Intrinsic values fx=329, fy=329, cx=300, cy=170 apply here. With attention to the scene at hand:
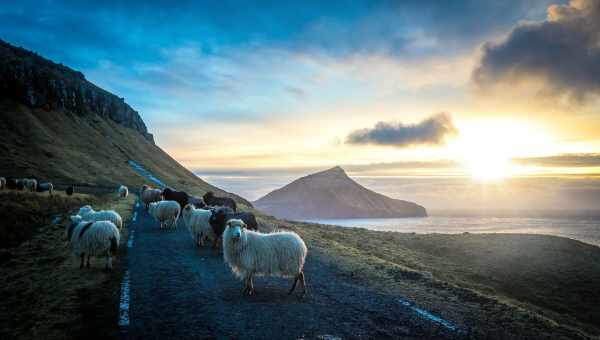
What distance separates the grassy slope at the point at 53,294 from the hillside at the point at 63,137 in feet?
172

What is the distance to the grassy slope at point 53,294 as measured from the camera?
22.9 ft

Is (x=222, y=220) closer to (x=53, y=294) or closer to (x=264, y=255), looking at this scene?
(x=264, y=255)

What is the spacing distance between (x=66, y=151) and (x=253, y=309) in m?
89.1

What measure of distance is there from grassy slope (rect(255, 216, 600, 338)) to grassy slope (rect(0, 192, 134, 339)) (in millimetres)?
8154

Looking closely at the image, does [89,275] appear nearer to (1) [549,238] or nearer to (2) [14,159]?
(1) [549,238]

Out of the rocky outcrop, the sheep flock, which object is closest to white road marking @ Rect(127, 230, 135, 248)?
the sheep flock

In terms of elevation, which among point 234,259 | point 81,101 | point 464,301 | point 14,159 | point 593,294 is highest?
point 81,101

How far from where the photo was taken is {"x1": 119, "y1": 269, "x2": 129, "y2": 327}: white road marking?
7172 millimetres

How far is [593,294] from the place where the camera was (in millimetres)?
22391

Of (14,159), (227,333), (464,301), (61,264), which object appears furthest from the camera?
(14,159)

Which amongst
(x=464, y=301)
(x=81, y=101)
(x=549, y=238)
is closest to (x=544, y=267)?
(x=549, y=238)

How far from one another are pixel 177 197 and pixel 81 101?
130 metres

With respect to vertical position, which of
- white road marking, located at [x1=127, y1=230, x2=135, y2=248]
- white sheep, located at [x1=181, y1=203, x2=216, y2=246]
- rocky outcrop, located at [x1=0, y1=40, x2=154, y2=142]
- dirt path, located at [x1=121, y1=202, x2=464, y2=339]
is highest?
rocky outcrop, located at [x1=0, y1=40, x2=154, y2=142]

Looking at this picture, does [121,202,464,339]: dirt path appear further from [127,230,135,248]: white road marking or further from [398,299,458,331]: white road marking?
[127,230,135,248]: white road marking
